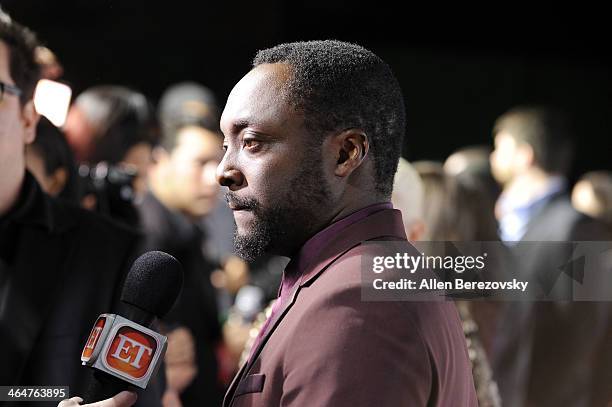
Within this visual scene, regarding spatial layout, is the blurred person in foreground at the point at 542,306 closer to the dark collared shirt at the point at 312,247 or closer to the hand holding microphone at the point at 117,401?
the dark collared shirt at the point at 312,247

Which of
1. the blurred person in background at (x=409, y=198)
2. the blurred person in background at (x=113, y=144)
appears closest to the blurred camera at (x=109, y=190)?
the blurred person in background at (x=113, y=144)

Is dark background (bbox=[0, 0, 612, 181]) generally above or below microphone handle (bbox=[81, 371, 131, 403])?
above

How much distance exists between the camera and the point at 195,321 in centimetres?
339

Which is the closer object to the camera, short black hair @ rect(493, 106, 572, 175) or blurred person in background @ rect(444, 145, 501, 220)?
blurred person in background @ rect(444, 145, 501, 220)

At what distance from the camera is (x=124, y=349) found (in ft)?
5.01

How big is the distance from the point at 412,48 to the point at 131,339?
2.79m

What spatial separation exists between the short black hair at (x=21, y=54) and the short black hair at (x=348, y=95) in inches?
30.8

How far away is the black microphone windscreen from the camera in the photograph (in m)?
1.61

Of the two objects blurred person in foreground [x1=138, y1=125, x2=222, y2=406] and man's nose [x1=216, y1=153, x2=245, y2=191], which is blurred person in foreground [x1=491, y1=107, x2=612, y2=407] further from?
man's nose [x1=216, y1=153, x2=245, y2=191]

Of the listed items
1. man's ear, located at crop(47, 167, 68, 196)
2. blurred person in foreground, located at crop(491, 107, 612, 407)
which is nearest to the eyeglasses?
man's ear, located at crop(47, 167, 68, 196)

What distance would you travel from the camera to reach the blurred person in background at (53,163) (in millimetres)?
2420

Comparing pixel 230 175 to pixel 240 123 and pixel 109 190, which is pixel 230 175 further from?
pixel 109 190

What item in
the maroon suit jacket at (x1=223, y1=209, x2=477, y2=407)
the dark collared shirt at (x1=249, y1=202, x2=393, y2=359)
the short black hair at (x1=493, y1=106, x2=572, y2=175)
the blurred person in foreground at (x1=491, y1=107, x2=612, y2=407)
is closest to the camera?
the maroon suit jacket at (x1=223, y1=209, x2=477, y2=407)

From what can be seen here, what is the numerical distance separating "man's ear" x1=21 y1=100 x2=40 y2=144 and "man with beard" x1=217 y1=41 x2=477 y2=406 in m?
0.79
